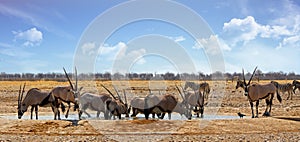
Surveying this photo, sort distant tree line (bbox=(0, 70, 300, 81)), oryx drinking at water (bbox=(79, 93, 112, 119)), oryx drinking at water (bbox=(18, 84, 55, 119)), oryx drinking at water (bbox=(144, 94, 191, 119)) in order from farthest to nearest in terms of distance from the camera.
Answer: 1. distant tree line (bbox=(0, 70, 300, 81))
2. oryx drinking at water (bbox=(18, 84, 55, 119))
3. oryx drinking at water (bbox=(79, 93, 112, 119))
4. oryx drinking at water (bbox=(144, 94, 191, 119))

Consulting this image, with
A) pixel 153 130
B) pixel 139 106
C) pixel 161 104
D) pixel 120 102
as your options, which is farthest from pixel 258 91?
pixel 153 130

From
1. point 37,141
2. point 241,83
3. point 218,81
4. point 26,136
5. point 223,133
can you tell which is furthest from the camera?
point 218,81

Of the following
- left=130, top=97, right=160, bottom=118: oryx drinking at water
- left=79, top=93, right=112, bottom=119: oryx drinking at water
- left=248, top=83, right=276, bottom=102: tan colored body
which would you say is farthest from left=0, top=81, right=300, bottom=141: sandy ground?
left=248, top=83, right=276, bottom=102: tan colored body

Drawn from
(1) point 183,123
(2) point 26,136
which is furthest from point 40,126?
(1) point 183,123

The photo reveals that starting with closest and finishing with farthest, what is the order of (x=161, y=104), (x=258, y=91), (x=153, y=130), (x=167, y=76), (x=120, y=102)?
1. (x=153, y=130)
2. (x=161, y=104)
3. (x=120, y=102)
4. (x=258, y=91)
5. (x=167, y=76)

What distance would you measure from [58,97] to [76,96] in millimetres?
2484

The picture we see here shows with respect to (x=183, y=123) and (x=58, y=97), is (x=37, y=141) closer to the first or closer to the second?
(x=183, y=123)

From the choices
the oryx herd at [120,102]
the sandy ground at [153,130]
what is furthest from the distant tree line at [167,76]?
the sandy ground at [153,130]

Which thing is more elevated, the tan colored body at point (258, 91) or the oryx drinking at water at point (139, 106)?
the tan colored body at point (258, 91)

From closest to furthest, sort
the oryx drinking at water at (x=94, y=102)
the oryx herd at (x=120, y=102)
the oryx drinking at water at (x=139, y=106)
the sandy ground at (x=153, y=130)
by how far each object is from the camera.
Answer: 1. the sandy ground at (x=153, y=130)
2. the oryx herd at (x=120, y=102)
3. the oryx drinking at water at (x=139, y=106)
4. the oryx drinking at water at (x=94, y=102)

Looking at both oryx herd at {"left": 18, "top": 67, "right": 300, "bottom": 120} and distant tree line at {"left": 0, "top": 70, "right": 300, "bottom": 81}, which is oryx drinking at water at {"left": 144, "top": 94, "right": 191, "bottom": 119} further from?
distant tree line at {"left": 0, "top": 70, "right": 300, "bottom": 81}

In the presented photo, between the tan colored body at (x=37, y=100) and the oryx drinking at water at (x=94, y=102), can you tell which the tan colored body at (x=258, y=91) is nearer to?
the oryx drinking at water at (x=94, y=102)

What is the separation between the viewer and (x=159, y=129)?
45.5 ft

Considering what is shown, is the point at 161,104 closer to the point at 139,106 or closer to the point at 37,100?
the point at 139,106
